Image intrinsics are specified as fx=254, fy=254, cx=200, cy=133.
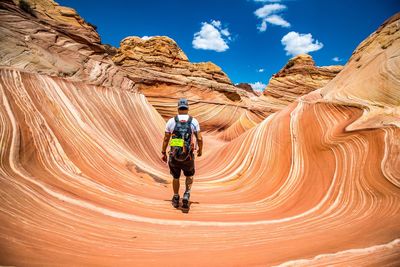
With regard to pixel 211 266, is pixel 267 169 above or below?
above

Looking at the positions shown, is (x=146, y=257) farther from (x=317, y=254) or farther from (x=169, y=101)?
(x=169, y=101)

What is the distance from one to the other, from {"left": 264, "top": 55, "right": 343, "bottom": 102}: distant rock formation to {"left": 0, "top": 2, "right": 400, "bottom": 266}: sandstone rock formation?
12076 millimetres

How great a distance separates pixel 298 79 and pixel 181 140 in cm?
1953

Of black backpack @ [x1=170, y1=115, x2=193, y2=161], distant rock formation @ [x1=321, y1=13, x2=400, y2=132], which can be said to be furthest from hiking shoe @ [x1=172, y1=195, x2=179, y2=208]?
distant rock formation @ [x1=321, y1=13, x2=400, y2=132]

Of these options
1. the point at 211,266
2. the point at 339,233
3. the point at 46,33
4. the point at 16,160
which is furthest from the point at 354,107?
the point at 46,33

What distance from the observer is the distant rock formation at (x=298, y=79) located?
2058cm

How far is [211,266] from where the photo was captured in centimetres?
225

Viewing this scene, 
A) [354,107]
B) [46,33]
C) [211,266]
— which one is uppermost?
[46,33]

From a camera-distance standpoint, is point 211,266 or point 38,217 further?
point 38,217

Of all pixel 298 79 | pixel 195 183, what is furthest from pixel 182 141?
pixel 298 79

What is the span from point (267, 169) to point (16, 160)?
495 centimetres

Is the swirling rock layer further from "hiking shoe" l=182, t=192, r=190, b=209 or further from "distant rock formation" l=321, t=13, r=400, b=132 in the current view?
"distant rock formation" l=321, t=13, r=400, b=132

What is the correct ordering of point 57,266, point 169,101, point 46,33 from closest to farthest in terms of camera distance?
point 57,266 < point 46,33 < point 169,101

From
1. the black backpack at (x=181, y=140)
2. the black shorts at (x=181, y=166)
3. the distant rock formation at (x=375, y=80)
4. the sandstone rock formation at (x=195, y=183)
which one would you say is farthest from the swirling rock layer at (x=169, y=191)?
the black backpack at (x=181, y=140)
